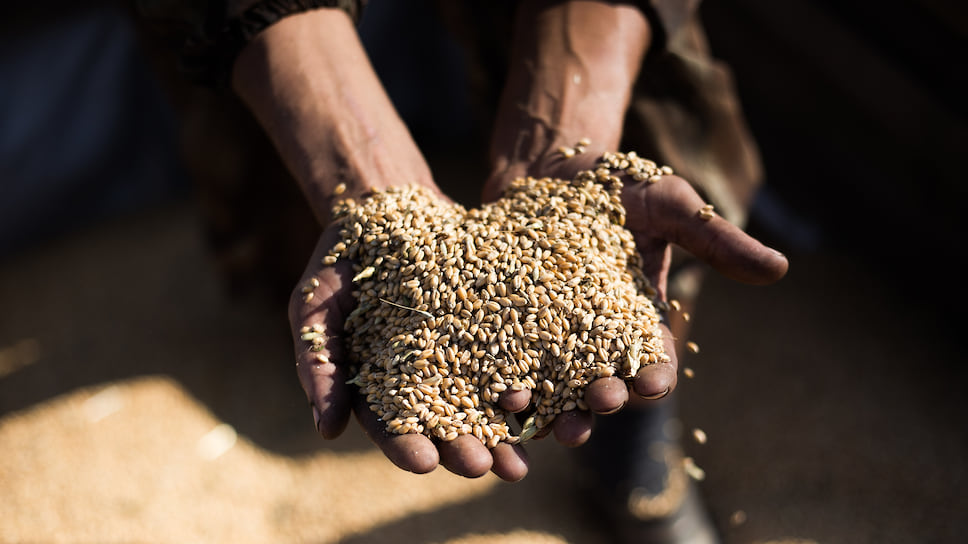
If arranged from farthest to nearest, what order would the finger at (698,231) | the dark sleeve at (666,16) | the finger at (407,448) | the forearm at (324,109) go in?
the dark sleeve at (666,16)
the forearm at (324,109)
the finger at (698,231)
the finger at (407,448)

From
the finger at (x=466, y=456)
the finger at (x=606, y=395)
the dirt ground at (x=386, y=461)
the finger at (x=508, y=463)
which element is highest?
the finger at (x=606, y=395)

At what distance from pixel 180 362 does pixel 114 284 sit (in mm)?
823

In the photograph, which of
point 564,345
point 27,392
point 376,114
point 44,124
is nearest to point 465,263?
point 564,345

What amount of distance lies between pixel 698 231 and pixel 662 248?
172mm

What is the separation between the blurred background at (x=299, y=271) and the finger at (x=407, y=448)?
135cm

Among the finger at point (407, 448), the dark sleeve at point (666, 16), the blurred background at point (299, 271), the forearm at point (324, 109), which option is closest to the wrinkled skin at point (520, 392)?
the finger at point (407, 448)

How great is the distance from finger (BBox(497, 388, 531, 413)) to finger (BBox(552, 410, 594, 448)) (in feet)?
0.26

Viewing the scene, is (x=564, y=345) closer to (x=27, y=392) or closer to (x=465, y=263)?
(x=465, y=263)

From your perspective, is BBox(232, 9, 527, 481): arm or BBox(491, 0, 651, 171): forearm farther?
BBox(491, 0, 651, 171): forearm

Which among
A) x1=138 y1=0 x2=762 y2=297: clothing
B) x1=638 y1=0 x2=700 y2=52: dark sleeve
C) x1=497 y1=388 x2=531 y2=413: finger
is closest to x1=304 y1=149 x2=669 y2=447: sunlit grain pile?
x1=497 y1=388 x2=531 y2=413: finger

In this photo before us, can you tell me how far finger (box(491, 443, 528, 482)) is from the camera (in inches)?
61.6

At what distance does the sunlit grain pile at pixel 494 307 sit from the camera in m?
1.61

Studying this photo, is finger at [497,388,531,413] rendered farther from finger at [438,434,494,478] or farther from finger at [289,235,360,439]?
finger at [289,235,360,439]

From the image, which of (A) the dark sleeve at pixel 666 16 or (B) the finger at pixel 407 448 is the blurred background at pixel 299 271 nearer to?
(A) the dark sleeve at pixel 666 16
